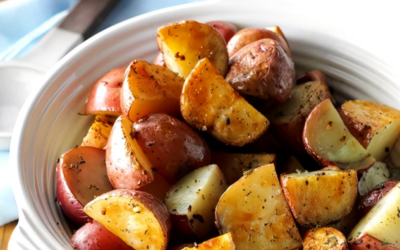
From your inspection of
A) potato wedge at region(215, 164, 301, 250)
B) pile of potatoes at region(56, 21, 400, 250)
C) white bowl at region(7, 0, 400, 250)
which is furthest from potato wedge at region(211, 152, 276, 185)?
white bowl at region(7, 0, 400, 250)

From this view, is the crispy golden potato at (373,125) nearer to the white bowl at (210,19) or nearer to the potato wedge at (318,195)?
the white bowl at (210,19)

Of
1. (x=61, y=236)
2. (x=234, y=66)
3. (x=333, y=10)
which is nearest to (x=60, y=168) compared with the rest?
(x=61, y=236)

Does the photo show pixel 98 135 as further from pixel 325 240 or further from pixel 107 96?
pixel 325 240

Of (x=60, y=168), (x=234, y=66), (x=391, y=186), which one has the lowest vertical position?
(x=391, y=186)

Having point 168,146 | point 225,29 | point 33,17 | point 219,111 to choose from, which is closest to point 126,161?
point 168,146

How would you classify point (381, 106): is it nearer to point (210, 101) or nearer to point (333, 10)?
point (333, 10)

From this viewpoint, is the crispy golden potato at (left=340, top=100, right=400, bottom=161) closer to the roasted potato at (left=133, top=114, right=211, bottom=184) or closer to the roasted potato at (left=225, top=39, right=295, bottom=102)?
the roasted potato at (left=225, top=39, right=295, bottom=102)
